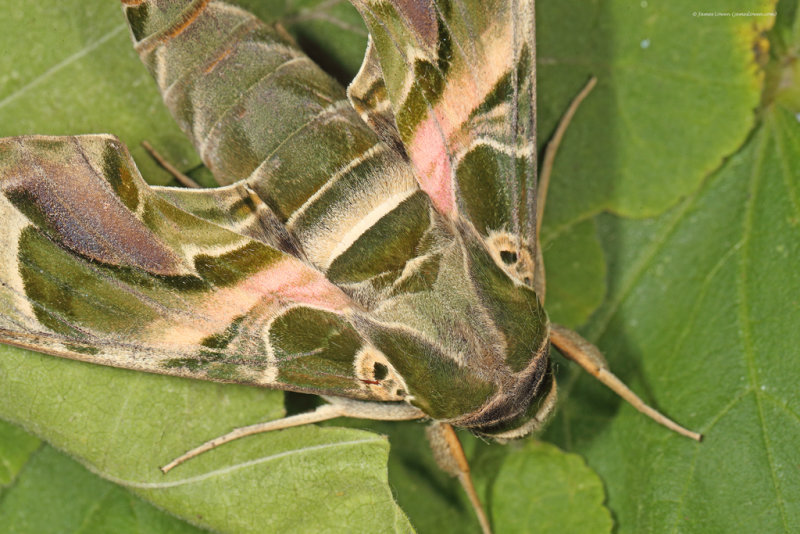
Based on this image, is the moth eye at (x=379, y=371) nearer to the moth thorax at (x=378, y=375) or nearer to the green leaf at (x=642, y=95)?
the moth thorax at (x=378, y=375)

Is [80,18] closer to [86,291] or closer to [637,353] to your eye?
[86,291]

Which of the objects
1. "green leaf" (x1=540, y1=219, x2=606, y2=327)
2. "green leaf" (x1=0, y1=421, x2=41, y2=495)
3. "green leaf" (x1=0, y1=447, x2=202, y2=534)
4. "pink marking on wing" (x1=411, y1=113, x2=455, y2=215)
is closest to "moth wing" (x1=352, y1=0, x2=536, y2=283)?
"pink marking on wing" (x1=411, y1=113, x2=455, y2=215)

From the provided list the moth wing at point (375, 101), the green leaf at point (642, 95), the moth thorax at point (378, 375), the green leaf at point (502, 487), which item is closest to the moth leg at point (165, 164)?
the moth wing at point (375, 101)

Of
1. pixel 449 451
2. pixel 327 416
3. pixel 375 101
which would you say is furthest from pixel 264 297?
pixel 449 451

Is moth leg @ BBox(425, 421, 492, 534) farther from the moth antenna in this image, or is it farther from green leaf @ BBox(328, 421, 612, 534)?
the moth antenna

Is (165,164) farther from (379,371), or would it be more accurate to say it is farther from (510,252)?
(510,252)

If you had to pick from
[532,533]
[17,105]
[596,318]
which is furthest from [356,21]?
[532,533]

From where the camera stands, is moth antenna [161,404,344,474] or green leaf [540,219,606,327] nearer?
moth antenna [161,404,344,474]
